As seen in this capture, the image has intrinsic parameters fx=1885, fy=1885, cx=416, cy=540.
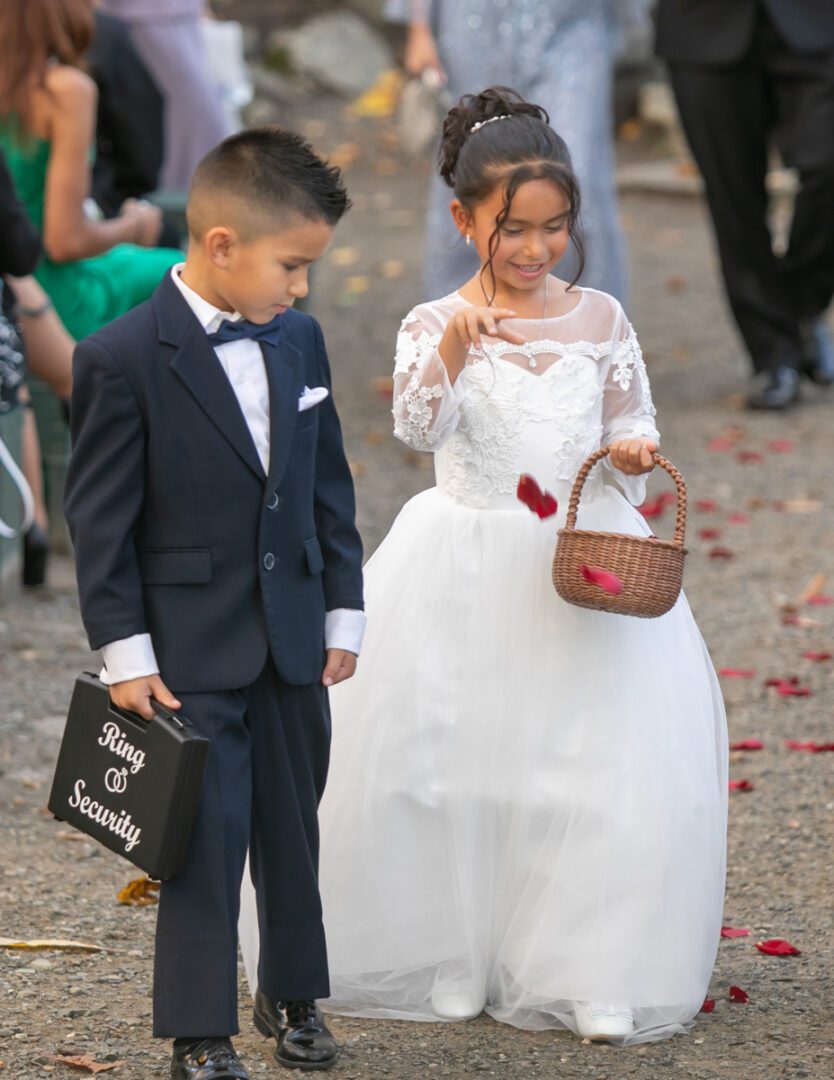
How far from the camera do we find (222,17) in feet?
53.4

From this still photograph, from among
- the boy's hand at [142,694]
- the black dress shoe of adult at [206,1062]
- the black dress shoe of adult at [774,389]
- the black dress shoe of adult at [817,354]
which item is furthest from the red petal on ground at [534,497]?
the black dress shoe of adult at [817,354]

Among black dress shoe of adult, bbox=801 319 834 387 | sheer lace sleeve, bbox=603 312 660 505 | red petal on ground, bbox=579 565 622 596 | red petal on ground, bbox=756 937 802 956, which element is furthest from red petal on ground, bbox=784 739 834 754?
black dress shoe of adult, bbox=801 319 834 387

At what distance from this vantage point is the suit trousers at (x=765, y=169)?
7586 mm

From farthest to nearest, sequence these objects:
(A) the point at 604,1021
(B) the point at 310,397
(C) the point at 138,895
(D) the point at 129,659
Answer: (C) the point at 138,895
(A) the point at 604,1021
(B) the point at 310,397
(D) the point at 129,659

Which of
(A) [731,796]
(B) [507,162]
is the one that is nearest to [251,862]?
(B) [507,162]

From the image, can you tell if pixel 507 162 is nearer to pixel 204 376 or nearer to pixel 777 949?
pixel 204 376

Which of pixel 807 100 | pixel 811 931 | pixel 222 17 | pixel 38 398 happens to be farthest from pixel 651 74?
pixel 811 931

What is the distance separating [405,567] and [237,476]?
589 mm

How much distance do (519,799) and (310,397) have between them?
2.69 ft

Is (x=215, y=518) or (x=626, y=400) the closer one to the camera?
(x=215, y=518)

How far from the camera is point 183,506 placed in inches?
115

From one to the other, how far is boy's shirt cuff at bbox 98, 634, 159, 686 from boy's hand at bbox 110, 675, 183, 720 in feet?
0.03

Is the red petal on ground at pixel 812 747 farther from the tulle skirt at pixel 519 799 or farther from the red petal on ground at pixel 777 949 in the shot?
the tulle skirt at pixel 519 799

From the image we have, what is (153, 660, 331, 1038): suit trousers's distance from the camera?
2943 mm
